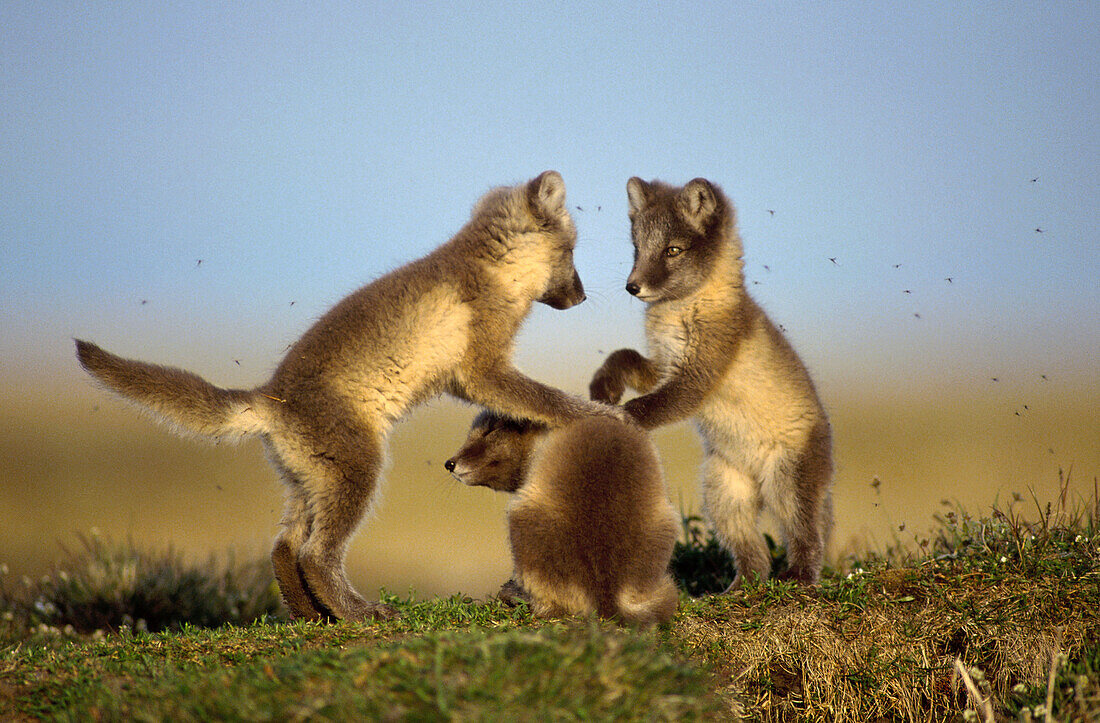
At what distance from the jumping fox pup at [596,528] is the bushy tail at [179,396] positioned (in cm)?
199

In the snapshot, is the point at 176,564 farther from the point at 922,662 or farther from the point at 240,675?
the point at 922,662

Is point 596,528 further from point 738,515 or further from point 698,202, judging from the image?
point 698,202

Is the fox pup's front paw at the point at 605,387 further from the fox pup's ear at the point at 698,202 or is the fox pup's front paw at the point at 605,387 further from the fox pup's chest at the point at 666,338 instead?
the fox pup's ear at the point at 698,202

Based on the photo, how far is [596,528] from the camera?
4848 millimetres

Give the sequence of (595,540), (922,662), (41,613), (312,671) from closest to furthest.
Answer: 1. (312,671)
2. (595,540)
3. (922,662)
4. (41,613)

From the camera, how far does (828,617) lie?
5.63 meters

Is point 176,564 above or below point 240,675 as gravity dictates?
below

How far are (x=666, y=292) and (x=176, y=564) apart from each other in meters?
5.63

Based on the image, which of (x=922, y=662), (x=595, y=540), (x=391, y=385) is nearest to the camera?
(x=595, y=540)

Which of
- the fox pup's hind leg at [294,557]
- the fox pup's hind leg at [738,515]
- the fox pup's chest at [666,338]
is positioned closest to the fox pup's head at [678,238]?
the fox pup's chest at [666,338]

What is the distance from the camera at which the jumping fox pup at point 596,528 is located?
4.87 m

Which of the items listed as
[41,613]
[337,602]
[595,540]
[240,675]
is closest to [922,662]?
[595,540]

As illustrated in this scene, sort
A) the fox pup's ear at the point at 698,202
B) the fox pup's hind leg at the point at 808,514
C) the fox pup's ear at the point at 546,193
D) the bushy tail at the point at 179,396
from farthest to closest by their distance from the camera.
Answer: the fox pup's ear at the point at 698,202, the fox pup's ear at the point at 546,193, the fox pup's hind leg at the point at 808,514, the bushy tail at the point at 179,396

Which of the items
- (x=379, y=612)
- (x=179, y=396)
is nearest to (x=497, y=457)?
(x=379, y=612)
